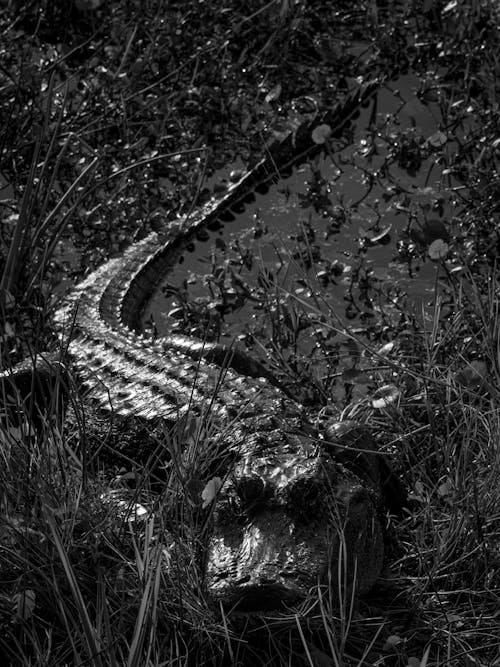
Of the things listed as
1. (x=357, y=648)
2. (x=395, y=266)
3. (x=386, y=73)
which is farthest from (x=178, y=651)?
(x=386, y=73)

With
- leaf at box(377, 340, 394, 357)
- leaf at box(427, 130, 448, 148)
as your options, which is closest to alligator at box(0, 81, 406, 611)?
leaf at box(377, 340, 394, 357)

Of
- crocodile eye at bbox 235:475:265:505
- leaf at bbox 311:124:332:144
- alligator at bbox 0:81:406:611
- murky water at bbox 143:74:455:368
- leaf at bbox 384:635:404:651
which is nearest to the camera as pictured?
leaf at bbox 384:635:404:651

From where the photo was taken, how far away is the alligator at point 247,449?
3021 millimetres

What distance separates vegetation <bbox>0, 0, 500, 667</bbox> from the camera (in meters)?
3.00

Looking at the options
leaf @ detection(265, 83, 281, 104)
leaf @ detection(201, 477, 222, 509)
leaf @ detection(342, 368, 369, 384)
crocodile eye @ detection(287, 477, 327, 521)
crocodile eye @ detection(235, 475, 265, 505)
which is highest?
leaf @ detection(265, 83, 281, 104)

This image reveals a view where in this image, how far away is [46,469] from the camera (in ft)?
10.6

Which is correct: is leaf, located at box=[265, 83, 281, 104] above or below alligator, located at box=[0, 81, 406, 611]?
above

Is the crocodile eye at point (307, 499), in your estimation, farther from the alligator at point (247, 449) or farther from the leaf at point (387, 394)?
the leaf at point (387, 394)

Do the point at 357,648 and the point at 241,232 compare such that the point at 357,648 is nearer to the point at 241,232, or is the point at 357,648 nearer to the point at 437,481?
the point at 437,481

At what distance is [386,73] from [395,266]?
2.04 metres

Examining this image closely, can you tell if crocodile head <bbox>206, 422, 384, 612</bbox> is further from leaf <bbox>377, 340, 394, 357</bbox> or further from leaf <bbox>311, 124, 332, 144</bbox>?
leaf <bbox>311, 124, 332, 144</bbox>

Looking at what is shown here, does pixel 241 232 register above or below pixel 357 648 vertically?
above

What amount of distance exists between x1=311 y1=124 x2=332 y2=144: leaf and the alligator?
1263 mm

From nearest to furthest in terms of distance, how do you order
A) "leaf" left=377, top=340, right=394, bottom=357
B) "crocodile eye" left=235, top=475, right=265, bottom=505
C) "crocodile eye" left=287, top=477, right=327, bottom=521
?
1. "crocodile eye" left=287, top=477, right=327, bottom=521
2. "crocodile eye" left=235, top=475, right=265, bottom=505
3. "leaf" left=377, top=340, right=394, bottom=357
